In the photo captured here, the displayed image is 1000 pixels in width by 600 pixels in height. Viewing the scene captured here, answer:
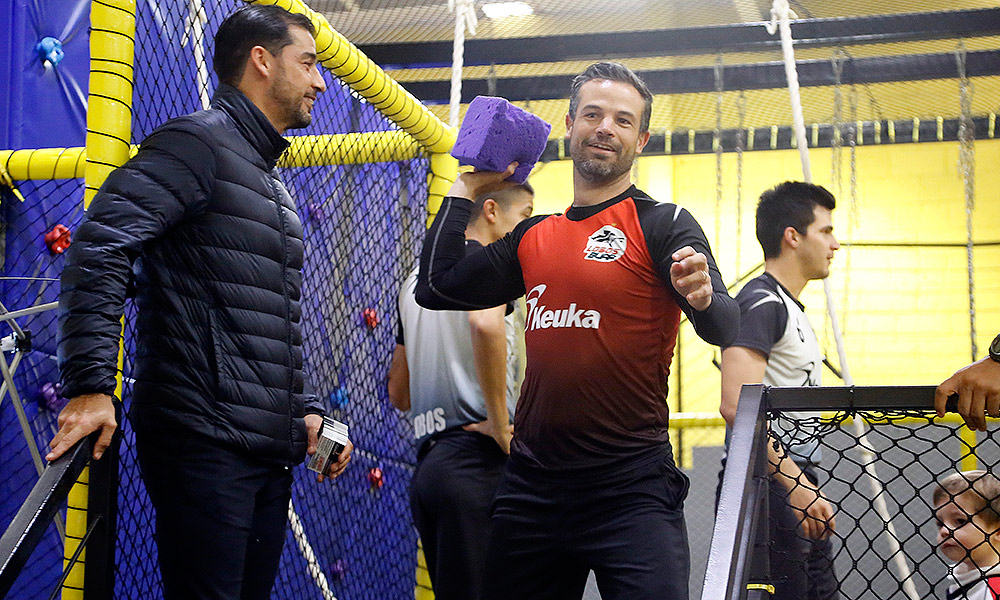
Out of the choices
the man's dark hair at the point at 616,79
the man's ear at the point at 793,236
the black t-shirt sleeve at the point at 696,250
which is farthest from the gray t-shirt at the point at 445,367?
the man's ear at the point at 793,236

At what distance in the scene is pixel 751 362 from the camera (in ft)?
7.89

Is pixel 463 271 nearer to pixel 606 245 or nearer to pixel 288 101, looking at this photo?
pixel 606 245

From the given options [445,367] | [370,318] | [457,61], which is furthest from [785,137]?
[445,367]

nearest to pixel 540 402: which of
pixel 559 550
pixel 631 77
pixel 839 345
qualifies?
pixel 559 550

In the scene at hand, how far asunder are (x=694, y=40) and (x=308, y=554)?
16.2 ft

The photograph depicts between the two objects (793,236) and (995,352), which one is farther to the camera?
(793,236)

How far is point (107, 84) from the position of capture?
1896mm

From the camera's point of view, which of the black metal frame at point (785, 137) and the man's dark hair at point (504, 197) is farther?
the black metal frame at point (785, 137)

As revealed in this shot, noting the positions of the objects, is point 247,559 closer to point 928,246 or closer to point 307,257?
point 307,257

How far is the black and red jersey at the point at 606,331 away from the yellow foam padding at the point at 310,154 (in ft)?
4.28

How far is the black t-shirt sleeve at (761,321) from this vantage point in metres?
2.43

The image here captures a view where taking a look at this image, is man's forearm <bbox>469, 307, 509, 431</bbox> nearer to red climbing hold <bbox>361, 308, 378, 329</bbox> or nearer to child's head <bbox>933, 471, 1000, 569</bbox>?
child's head <bbox>933, 471, 1000, 569</bbox>

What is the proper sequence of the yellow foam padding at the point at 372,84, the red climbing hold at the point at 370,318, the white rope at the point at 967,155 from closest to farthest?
the yellow foam padding at the point at 372,84
the red climbing hold at the point at 370,318
the white rope at the point at 967,155

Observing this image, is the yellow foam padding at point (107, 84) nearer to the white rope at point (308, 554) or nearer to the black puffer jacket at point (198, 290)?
the black puffer jacket at point (198, 290)
